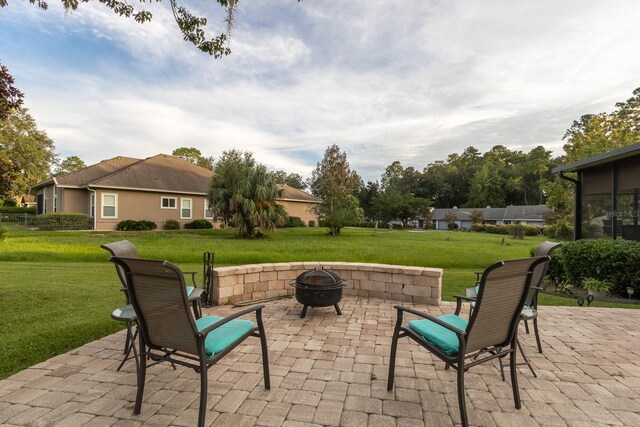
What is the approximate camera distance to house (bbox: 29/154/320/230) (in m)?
19.2

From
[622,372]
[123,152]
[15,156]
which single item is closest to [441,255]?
[622,372]

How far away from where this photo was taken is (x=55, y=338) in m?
3.38

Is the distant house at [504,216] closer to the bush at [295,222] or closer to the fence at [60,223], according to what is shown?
the bush at [295,222]

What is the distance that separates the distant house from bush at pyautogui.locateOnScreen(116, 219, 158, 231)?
4387cm

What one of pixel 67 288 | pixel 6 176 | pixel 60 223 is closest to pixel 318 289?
pixel 6 176

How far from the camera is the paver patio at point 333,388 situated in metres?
2.09

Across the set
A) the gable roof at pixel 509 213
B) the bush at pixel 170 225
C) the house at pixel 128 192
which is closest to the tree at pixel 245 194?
the house at pixel 128 192

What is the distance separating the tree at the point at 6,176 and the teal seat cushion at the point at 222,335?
417cm

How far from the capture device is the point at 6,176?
4.44m

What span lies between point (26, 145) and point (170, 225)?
17.9 meters

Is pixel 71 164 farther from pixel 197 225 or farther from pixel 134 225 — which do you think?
pixel 134 225

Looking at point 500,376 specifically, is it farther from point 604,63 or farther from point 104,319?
point 604,63

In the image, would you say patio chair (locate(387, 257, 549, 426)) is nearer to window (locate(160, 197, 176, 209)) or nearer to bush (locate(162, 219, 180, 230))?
bush (locate(162, 219, 180, 230))

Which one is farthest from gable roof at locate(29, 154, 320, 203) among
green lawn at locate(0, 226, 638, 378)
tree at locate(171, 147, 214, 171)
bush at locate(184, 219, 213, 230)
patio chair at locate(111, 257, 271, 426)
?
tree at locate(171, 147, 214, 171)
